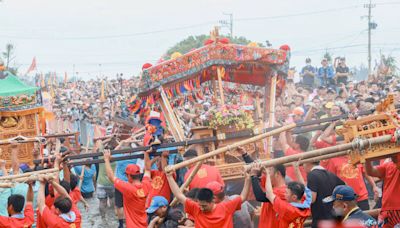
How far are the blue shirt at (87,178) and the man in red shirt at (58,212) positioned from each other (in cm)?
782

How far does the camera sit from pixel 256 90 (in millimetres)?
15656

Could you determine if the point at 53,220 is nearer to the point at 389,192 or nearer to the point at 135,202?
the point at 135,202

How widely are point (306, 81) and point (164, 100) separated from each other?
10.2 m

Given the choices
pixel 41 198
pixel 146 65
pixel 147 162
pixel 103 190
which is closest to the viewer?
pixel 41 198

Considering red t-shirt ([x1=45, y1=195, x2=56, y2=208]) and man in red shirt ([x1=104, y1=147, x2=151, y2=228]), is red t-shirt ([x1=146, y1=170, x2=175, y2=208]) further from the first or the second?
red t-shirt ([x1=45, y1=195, x2=56, y2=208])

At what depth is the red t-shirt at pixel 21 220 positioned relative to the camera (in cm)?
800

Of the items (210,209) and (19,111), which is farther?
(19,111)

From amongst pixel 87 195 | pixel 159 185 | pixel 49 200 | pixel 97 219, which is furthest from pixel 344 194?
pixel 87 195

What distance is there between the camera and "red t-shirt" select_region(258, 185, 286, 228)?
7430 mm

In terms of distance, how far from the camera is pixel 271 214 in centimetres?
749

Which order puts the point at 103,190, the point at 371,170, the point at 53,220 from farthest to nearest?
the point at 103,190 < the point at 53,220 < the point at 371,170

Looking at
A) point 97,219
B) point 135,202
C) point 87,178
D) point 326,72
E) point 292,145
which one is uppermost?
point 326,72

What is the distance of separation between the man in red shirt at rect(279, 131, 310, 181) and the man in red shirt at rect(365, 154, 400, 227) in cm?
169

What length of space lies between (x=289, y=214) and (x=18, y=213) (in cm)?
319
